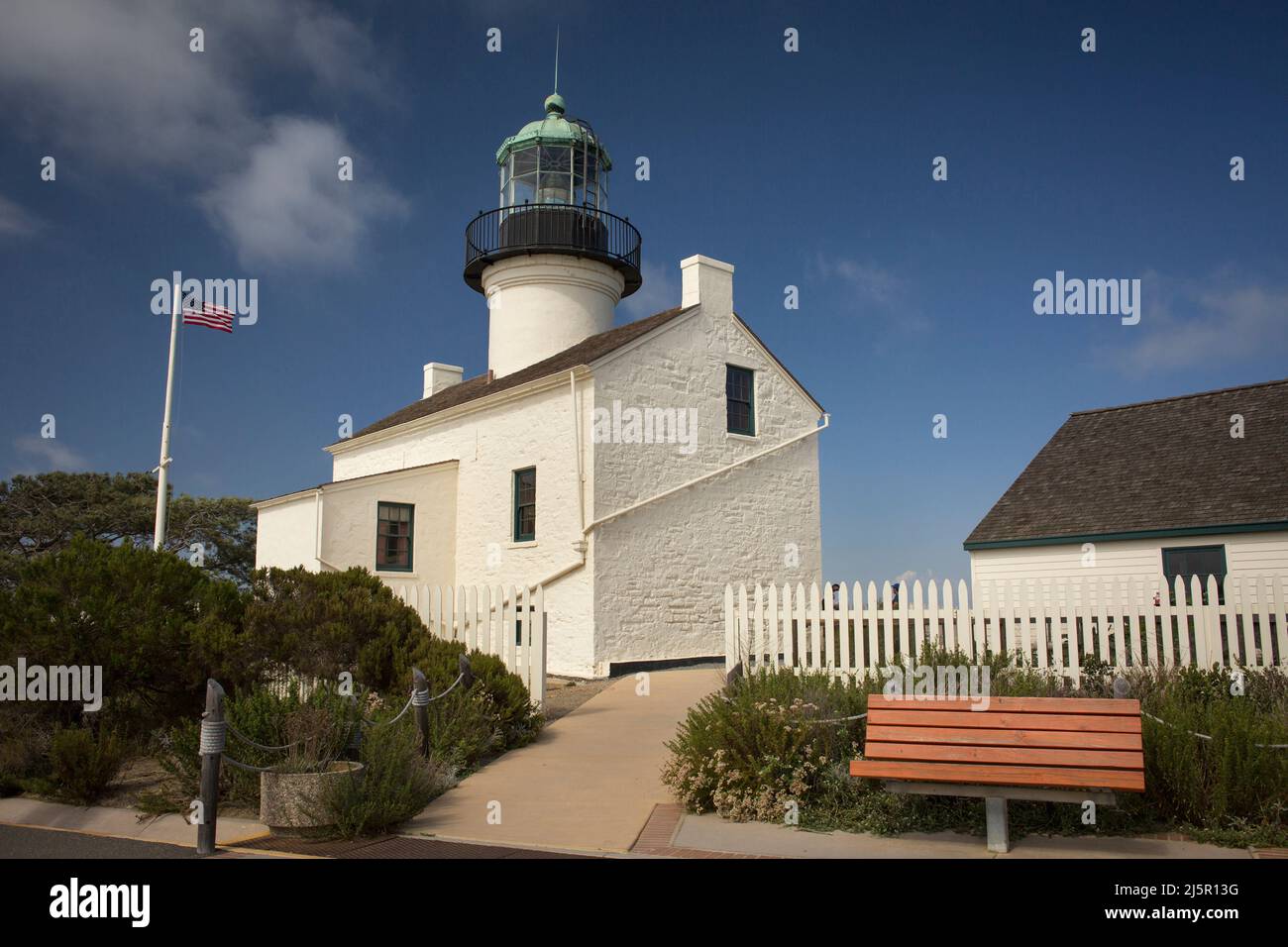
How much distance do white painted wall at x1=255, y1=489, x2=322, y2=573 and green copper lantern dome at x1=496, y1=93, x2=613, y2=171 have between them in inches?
401

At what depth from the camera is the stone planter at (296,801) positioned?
6.81 m

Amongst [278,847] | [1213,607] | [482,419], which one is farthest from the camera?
[482,419]

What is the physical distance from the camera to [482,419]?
19.7 metres

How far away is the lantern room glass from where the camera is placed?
2309 cm

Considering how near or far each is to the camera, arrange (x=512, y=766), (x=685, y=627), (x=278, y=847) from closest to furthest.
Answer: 1. (x=278, y=847)
2. (x=512, y=766)
3. (x=685, y=627)

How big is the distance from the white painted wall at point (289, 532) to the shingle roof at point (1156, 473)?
535 inches

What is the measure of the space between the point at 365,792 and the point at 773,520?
13792 mm

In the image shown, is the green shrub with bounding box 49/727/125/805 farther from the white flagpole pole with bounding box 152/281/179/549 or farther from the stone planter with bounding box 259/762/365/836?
the white flagpole pole with bounding box 152/281/179/549

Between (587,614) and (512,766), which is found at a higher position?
(587,614)

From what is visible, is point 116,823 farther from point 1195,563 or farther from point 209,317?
point 1195,563

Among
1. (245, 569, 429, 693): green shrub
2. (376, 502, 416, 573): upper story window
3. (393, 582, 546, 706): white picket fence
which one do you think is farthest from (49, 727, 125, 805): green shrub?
(376, 502, 416, 573): upper story window
